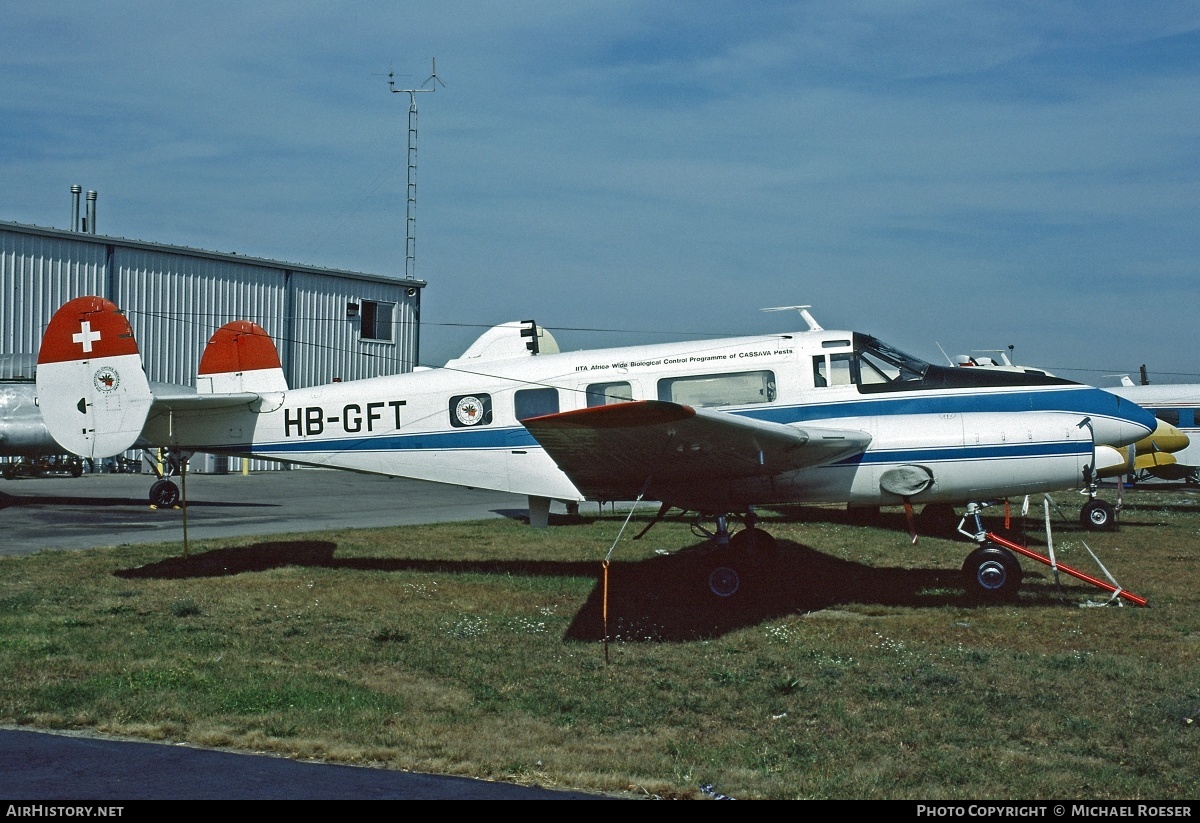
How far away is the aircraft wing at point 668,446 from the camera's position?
9586mm

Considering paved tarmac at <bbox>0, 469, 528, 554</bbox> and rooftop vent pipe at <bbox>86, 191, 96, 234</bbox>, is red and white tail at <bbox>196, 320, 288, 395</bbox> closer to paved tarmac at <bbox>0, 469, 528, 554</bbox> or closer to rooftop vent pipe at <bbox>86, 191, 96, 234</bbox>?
paved tarmac at <bbox>0, 469, 528, 554</bbox>

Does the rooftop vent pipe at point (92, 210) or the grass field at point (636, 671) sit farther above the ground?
the rooftop vent pipe at point (92, 210)

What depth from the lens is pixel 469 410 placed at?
45.0 ft

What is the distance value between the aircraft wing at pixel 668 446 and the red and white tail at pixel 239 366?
5.45m

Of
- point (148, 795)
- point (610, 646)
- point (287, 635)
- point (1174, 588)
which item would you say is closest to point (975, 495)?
point (1174, 588)

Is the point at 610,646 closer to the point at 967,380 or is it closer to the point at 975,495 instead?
the point at 975,495

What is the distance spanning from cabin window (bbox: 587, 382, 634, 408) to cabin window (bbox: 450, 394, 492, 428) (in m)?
1.42

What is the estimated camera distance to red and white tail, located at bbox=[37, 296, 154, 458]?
13.5 metres

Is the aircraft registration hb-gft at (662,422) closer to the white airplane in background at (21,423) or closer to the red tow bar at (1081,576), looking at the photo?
the red tow bar at (1081,576)

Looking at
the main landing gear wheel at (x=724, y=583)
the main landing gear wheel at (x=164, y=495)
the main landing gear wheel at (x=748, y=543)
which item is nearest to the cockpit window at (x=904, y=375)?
the main landing gear wheel at (x=748, y=543)

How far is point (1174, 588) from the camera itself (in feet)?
42.3

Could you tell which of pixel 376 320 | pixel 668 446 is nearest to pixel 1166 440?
pixel 668 446

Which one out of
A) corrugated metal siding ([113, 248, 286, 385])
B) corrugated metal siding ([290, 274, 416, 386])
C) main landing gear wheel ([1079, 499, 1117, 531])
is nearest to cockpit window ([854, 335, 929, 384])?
main landing gear wheel ([1079, 499, 1117, 531])
